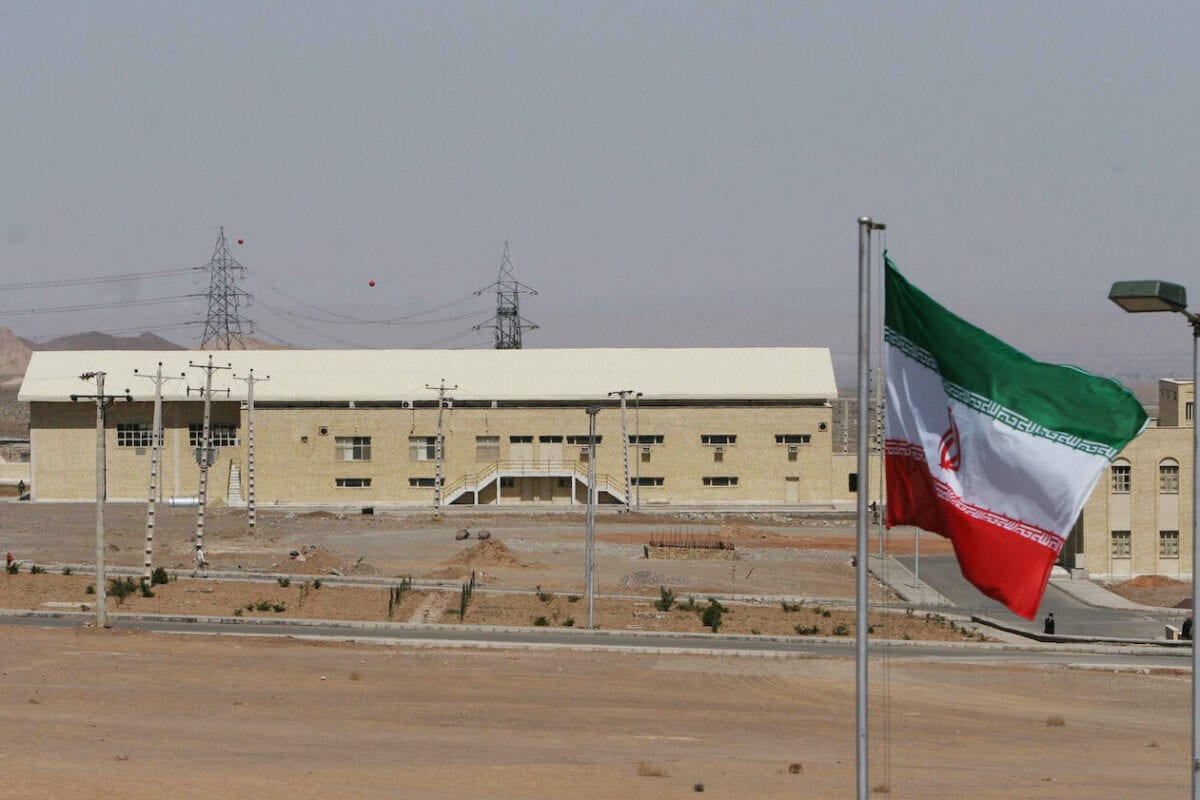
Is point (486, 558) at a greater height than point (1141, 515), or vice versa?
point (1141, 515)

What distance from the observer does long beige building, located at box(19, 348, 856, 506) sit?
8919cm

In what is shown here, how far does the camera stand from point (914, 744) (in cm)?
2761

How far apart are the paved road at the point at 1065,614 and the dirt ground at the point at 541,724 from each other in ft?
37.5

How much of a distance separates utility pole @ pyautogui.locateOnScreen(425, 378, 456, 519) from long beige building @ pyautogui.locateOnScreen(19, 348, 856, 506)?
0.87ft

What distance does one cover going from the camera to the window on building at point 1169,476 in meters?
64.4

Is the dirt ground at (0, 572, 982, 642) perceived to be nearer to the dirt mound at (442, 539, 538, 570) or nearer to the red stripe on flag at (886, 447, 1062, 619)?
the dirt mound at (442, 539, 538, 570)

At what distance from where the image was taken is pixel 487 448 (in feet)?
297

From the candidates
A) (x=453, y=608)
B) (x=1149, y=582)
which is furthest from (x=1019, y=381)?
(x=1149, y=582)

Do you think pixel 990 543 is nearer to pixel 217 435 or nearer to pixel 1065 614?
pixel 1065 614

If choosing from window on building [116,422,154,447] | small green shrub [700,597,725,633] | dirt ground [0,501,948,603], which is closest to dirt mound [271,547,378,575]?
dirt ground [0,501,948,603]

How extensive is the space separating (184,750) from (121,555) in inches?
1651

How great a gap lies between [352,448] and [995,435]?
3138 inches

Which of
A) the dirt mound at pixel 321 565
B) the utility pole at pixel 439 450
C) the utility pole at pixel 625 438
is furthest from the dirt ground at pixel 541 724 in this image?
the utility pole at pixel 625 438

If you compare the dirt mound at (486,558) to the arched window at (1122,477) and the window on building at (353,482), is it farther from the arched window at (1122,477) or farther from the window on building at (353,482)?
the window on building at (353,482)
